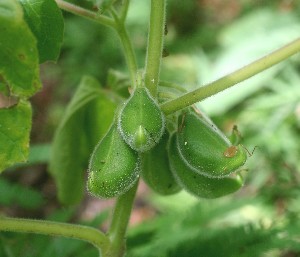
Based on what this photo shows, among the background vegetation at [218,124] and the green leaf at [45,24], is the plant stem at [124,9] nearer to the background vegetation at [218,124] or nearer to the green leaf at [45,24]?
the green leaf at [45,24]

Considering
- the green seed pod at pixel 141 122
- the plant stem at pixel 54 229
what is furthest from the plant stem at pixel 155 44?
the plant stem at pixel 54 229

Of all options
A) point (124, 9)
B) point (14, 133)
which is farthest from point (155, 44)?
point (14, 133)

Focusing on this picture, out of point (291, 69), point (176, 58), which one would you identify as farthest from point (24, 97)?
point (176, 58)

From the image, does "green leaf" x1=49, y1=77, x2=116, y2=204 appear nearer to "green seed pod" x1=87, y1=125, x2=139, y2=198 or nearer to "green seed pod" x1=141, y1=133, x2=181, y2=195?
"green seed pod" x1=141, y1=133, x2=181, y2=195

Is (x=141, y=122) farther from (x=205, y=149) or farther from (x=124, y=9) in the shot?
(x=124, y=9)

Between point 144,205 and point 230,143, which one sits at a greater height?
point 230,143

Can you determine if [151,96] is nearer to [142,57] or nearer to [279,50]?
[279,50]
